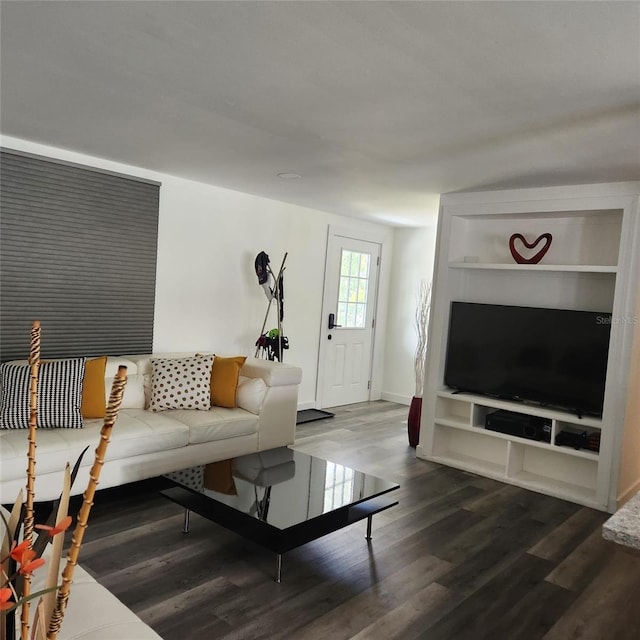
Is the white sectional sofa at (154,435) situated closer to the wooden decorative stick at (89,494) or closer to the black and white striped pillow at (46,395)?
the black and white striped pillow at (46,395)

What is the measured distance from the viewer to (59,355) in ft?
13.0

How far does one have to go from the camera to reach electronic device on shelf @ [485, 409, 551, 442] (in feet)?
13.6

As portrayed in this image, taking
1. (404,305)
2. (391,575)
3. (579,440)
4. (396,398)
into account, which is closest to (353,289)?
(404,305)

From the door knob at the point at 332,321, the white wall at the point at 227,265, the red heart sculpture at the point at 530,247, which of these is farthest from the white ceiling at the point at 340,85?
the door knob at the point at 332,321

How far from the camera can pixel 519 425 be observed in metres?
4.21

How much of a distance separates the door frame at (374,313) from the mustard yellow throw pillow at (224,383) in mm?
2143

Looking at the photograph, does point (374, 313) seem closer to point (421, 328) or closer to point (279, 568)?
point (421, 328)

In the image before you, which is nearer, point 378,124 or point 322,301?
point 378,124

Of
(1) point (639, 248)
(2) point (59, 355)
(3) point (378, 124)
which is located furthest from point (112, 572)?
(1) point (639, 248)

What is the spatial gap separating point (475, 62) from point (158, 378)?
2.89 meters

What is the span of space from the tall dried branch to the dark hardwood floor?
179cm

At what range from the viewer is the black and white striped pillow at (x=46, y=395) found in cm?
314

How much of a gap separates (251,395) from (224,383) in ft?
0.73

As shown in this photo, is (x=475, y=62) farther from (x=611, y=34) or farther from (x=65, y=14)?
(x=65, y=14)
